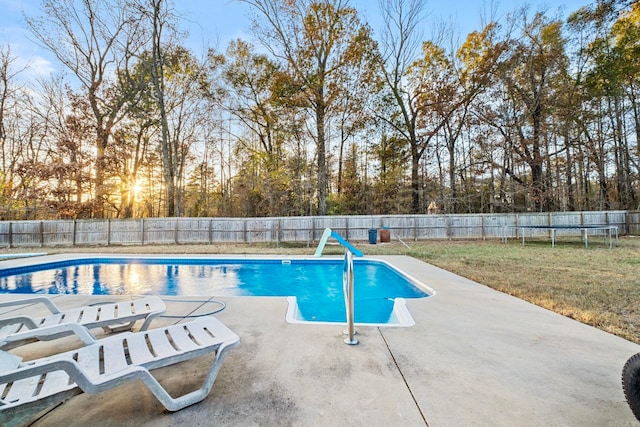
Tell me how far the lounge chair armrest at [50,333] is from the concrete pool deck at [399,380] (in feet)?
1.18

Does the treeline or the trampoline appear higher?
the treeline

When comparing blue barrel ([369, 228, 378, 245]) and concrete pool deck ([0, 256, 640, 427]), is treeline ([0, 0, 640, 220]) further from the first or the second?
concrete pool deck ([0, 256, 640, 427])

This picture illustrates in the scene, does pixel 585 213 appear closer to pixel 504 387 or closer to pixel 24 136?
pixel 504 387

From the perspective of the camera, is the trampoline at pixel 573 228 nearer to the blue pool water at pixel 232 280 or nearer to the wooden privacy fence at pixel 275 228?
the wooden privacy fence at pixel 275 228

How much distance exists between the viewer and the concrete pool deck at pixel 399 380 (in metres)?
1.38

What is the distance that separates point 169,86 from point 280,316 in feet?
59.7

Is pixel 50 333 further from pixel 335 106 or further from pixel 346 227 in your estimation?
pixel 335 106

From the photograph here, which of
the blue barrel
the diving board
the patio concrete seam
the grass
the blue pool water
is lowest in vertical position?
the blue pool water

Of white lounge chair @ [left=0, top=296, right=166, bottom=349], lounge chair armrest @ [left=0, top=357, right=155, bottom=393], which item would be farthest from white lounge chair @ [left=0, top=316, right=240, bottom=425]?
white lounge chair @ [left=0, top=296, right=166, bottom=349]

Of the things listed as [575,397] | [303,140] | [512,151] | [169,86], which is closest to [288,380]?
[575,397]

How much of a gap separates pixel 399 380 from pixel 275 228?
11292 millimetres

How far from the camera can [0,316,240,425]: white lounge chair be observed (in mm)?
1120

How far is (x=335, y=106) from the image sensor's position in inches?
606

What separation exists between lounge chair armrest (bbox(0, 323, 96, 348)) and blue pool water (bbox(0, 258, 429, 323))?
2.49 meters
